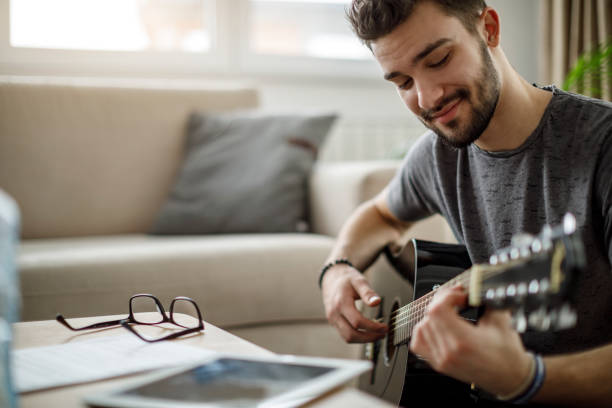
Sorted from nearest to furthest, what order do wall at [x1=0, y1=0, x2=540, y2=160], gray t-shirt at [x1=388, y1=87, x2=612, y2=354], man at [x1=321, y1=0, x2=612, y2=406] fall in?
man at [x1=321, y1=0, x2=612, y2=406], gray t-shirt at [x1=388, y1=87, x2=612, y2=354], wall at [x1=0, y1=0, x2=540, y2=160]

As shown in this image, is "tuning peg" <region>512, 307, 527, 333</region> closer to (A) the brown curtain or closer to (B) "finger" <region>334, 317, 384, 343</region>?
(B) "finger" <region>334, 317, 384, 343</region>

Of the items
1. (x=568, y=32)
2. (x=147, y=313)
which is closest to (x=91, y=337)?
(x=147, y=313)

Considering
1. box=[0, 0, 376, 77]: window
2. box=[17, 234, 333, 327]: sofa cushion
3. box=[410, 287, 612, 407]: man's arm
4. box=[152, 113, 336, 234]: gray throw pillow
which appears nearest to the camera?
box=[410, 287, 612, 407]: man's arm

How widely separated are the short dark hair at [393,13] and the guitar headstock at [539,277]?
50 centimetres

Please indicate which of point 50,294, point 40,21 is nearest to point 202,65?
point 40,21

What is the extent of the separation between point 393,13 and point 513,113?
25 centimetres

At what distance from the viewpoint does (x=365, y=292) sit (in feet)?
3.66

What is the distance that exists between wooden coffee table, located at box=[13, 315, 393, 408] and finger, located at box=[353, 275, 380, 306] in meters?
0.30

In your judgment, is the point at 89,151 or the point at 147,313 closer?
the point at 147,313

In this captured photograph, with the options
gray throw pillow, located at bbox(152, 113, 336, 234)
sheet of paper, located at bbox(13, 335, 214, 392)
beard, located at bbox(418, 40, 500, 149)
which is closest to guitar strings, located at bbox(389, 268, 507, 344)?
beard, located at bbox(418, 40, 500, 149)

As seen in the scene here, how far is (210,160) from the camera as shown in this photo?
2004mm

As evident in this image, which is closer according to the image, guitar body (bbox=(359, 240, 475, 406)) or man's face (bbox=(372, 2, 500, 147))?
man's face (bbox=(372, 2, 500, 147))

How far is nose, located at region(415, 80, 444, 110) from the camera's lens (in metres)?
0.96

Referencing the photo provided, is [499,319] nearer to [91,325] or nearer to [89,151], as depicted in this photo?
[91,325]
